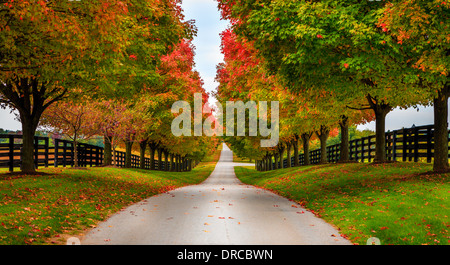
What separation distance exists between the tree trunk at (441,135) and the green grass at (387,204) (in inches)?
27.9

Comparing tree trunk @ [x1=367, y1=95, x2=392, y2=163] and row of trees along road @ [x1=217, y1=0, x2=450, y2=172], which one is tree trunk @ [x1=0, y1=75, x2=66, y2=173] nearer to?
row of trees along road @ [x1=217, y1=0, x2=450, y2=172]

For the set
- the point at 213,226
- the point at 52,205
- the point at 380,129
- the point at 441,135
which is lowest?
the point at 213,226

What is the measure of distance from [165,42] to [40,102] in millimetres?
6377

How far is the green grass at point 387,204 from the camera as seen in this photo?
8.20 meters

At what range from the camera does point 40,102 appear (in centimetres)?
1688

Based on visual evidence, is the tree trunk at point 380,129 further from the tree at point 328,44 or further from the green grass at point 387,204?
the tree at point 328,44

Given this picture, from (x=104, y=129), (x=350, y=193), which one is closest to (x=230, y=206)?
(x=350, y=193)

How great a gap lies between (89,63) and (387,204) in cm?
1084

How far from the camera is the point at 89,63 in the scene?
1321 cm

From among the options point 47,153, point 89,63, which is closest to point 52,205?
point 89,63

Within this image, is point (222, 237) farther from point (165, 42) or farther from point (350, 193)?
point (165, 42)

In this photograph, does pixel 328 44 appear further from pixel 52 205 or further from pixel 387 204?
pixel 52 205

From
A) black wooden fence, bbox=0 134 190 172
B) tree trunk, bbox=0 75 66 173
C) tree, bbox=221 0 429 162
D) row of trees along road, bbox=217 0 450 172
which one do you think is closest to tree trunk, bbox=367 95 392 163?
row of trees along road, bbox=217 0 450 172

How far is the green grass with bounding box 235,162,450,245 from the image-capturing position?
26.9 ft
